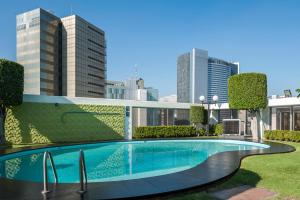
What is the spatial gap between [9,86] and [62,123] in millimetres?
4677

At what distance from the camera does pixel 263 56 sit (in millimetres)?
26797

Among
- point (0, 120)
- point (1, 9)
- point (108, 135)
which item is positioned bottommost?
point (108, 135)

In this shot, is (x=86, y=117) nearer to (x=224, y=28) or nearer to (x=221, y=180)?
(x=224, y=28)

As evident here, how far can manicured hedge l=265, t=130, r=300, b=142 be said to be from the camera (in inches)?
684

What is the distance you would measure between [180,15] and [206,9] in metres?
2.16

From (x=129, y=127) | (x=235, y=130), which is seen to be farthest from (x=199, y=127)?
(x=129, y=127)

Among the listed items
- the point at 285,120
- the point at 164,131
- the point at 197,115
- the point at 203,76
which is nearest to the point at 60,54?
the point at 203,76

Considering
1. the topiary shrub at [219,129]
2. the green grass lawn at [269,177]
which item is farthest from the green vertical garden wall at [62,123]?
the green grass lawn at [269,177]

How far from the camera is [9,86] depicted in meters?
14.4

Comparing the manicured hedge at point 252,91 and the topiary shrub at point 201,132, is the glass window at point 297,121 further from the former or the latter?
the topiary shrub at point 201,132

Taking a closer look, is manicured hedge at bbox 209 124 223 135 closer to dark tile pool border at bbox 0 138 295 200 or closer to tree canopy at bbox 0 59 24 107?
tree canopy at bbox 0 59 24 107

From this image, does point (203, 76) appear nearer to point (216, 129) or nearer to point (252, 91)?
point (216, 129)

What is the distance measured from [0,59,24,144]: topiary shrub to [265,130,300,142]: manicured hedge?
17119 millimetres

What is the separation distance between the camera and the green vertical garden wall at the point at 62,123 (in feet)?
54.1
